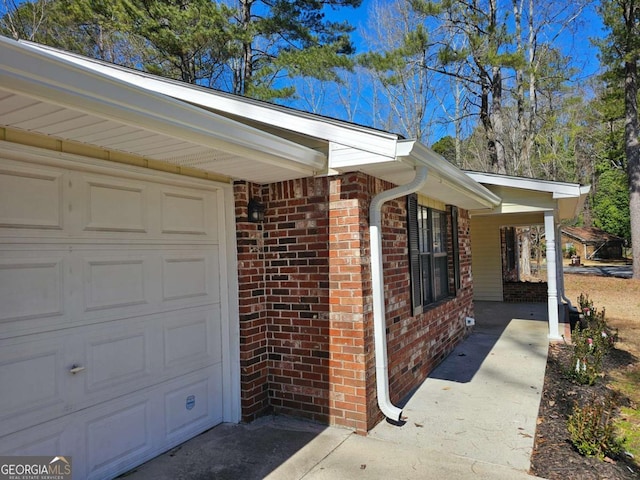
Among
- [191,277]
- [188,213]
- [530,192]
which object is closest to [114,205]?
[188,213]

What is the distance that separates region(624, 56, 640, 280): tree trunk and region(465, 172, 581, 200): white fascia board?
12034 millimetres

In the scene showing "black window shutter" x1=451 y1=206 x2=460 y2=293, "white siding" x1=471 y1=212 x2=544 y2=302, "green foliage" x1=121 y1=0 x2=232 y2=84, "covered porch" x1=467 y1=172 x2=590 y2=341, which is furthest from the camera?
"white siding" x1=471 y1=212 x2=544 y2=302

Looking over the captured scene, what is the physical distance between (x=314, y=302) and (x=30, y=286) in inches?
90.9

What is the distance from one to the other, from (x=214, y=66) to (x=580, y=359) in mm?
12013

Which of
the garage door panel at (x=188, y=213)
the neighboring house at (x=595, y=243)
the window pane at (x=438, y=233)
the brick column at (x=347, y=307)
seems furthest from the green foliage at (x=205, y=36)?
the neighboring house at (x=595, y=243)

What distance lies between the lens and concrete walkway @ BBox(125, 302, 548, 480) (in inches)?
130

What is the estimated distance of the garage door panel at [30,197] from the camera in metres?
2.62

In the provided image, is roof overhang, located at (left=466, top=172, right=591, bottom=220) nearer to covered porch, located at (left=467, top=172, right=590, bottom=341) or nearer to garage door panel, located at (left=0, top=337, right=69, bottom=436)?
covered porch, located at (left=467, top=172, right=590, bottom=341)

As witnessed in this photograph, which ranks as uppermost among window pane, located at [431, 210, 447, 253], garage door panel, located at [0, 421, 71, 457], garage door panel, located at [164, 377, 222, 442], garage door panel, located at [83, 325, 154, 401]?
window pane, located at [431, 210, 447, 253]

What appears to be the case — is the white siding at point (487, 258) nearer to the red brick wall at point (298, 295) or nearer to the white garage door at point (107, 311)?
the red brick wall at point (298, 295)

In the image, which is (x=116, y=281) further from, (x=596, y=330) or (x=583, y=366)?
(x=596, y=330)

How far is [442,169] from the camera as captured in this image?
14.5 feet

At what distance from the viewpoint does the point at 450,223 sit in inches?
293

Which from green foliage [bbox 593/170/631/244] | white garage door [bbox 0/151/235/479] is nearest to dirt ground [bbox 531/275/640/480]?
white garage door [bbox 0/151/235/479]
